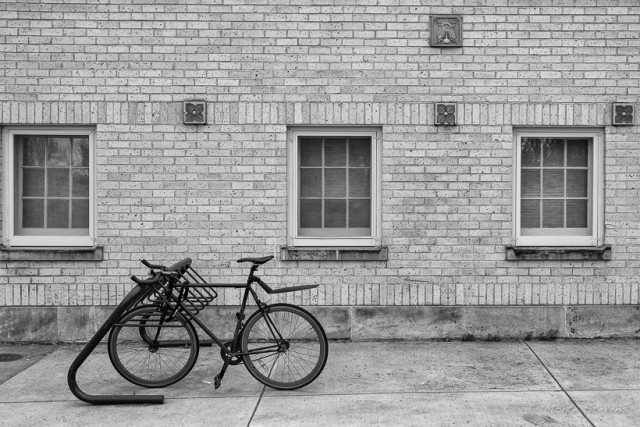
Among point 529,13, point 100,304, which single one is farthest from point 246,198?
point 529,13

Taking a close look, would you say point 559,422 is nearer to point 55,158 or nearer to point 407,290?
point 407,290

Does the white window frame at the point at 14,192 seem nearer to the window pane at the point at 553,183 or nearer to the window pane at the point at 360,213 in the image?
the window pane at the point at 360,213

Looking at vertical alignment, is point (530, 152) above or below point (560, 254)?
above

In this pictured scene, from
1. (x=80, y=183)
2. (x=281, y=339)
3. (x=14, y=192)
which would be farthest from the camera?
(x=80, y=183)

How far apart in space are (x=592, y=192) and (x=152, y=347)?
4858 mm

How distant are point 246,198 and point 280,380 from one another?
2.26m

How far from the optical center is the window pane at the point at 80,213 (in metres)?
8.10

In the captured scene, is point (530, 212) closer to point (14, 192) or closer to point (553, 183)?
point (553, 183)

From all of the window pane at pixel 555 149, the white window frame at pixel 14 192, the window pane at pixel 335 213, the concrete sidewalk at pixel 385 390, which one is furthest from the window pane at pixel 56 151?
the window pane at pixel 555 149

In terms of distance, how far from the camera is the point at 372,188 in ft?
26.3

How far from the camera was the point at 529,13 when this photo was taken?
791 cm

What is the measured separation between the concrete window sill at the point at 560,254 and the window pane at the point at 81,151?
458 centimetres

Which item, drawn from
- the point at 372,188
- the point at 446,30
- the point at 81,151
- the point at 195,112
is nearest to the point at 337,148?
the point at 372,188

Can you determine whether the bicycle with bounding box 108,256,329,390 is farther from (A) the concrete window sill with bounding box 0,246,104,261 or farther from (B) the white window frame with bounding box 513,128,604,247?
(B) the white window frame with bounding box 513,128,604,247
